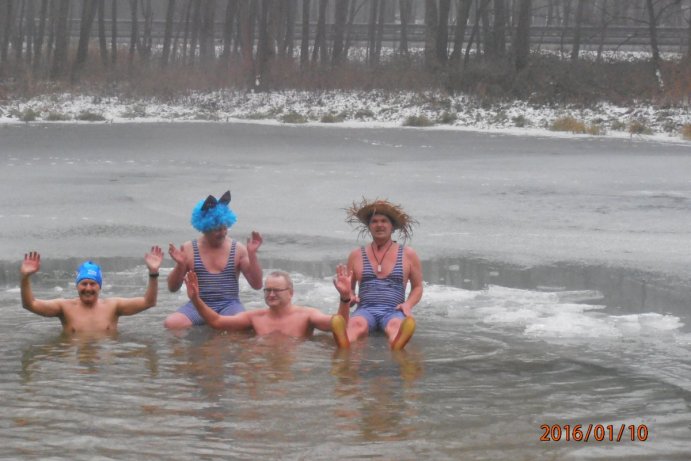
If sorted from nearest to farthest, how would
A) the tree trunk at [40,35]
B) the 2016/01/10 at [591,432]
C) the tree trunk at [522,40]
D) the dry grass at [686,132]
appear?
the 2016/01/10 at [591,432] < the dry grass at [686,132] < the tree trunk at [522,40] < the tree trunk at [40,35]

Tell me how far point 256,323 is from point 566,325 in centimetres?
221

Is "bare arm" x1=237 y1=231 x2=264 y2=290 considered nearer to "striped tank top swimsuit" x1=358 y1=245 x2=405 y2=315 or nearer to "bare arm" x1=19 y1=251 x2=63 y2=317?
"striped tank top swimsuit" x1=358 y1=245 x2=405 y2=315

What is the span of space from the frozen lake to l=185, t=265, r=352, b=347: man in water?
156 mm

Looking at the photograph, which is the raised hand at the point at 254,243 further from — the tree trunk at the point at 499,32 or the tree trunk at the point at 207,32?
the tree trunk at the point at 207,32

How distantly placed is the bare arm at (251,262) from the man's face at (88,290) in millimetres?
1125

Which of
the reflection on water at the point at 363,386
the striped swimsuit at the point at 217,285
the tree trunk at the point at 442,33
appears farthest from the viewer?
the tree trunk at the point at 442,33

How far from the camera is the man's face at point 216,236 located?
8.88 metres

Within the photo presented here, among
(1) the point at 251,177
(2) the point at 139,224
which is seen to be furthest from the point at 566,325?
(1) the point at 251,177

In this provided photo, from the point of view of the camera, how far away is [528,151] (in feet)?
71.4

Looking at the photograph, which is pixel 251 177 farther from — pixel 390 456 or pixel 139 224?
pixel 390 456

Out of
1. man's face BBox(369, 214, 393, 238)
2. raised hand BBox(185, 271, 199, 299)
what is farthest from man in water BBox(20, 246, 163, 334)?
man's face BBox(369, 214, 393, 238)

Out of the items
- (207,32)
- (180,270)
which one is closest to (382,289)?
(180,270)

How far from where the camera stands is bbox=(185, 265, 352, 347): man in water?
27.4 ft

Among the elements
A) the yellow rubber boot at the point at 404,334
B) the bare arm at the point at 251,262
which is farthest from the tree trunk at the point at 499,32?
the yellow rubber boot at the point at 404,334
